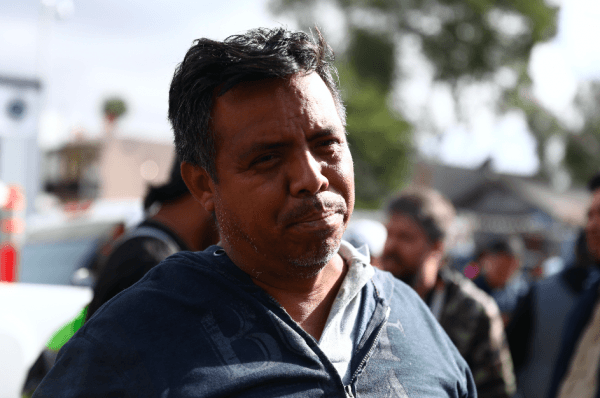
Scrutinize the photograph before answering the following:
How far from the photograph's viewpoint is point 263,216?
1.33 meters

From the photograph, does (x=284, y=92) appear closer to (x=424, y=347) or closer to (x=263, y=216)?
(x=263, y=216)

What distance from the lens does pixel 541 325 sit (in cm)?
413

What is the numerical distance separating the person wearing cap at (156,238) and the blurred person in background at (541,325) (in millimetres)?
2654

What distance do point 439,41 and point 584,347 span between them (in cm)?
2688

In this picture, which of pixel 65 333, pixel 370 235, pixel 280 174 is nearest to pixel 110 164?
pixel 370 235

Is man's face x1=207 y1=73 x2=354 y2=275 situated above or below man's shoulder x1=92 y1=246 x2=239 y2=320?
above

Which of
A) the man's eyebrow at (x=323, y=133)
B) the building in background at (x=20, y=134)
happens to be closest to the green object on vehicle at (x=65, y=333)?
the man's eyebrow at (x=323, y=133)

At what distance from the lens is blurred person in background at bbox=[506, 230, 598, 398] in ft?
13.4

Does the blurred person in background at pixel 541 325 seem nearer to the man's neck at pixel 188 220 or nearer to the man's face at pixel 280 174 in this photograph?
the man's neck at pixel 188 220

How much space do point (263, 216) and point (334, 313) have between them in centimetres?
33

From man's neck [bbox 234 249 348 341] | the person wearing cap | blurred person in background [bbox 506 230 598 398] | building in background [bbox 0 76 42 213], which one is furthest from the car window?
man's neck [bbox 234 249 348 341]

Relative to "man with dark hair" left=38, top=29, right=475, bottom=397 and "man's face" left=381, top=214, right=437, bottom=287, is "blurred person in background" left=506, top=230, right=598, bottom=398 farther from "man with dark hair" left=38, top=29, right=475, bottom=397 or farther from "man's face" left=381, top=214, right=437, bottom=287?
"man with dark hair" left=38, top=29, right=475, bottom=397

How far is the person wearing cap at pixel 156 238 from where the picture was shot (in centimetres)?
204

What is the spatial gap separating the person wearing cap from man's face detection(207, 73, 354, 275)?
81cm
